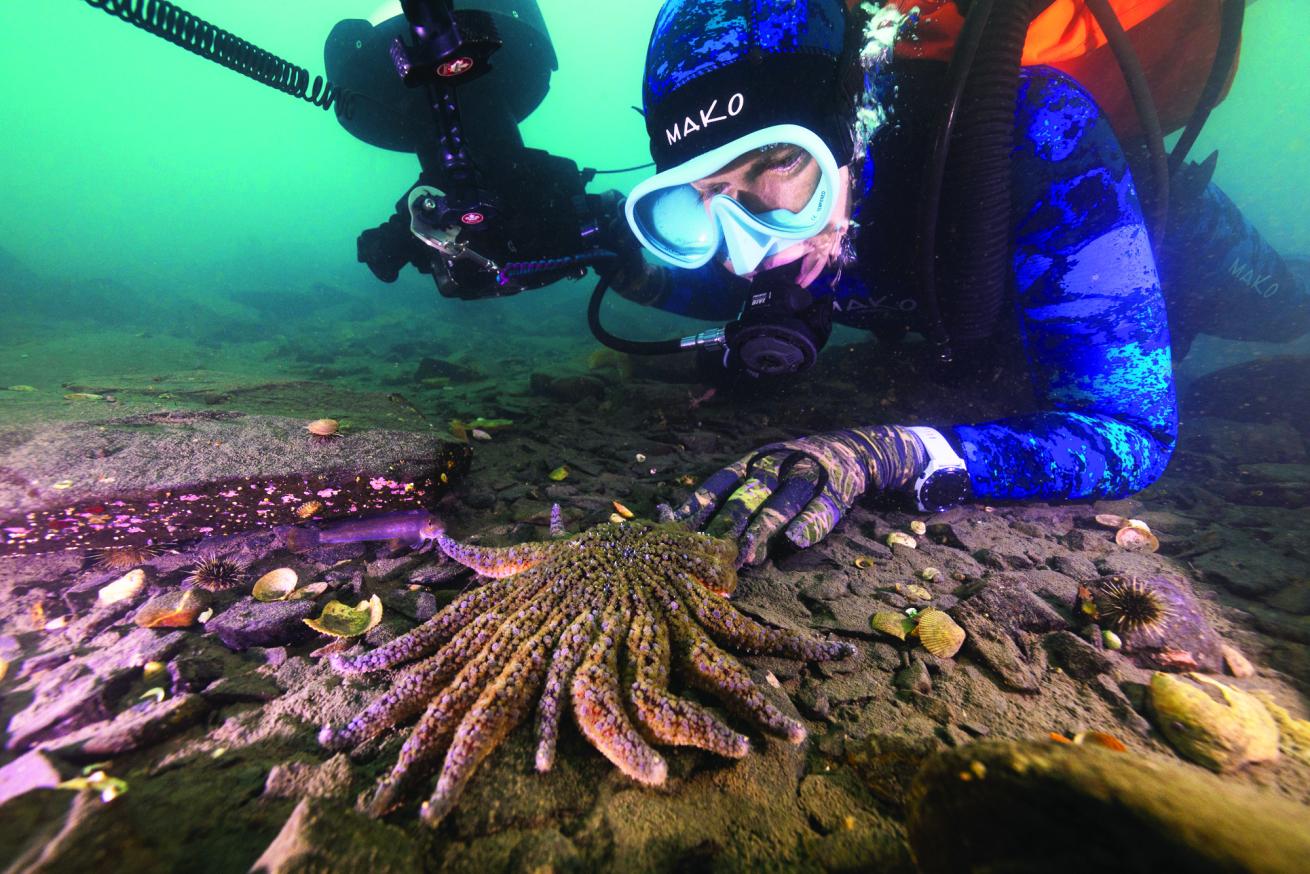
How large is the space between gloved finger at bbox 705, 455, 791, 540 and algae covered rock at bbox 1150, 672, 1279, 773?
154 cm

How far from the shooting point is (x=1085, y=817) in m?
0.73

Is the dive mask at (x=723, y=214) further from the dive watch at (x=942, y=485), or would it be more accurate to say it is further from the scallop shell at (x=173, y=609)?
the scallop shell at (x=173, y=609)

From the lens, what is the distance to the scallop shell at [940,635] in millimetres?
1755

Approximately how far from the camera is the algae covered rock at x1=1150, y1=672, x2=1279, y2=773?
1.33 meters

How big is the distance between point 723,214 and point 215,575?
3.74m

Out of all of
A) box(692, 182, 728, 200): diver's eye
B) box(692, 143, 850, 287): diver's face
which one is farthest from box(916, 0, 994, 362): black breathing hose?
box(692, 182, 728, 200): diver's eye

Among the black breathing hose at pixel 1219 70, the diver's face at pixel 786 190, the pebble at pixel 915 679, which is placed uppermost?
the black breathing hose at pixel 1219 70

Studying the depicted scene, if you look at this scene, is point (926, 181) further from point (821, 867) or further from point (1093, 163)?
point (821, 867)

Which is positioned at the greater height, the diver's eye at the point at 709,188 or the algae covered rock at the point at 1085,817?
the diver's eye at the point at 709,188

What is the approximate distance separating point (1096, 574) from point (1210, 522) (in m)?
1.78

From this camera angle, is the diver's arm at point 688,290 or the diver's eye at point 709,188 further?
the diver's arm at point 688,290

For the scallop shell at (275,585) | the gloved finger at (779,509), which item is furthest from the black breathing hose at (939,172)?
the scallop shell at (275,585)

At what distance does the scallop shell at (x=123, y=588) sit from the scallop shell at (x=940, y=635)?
332cm

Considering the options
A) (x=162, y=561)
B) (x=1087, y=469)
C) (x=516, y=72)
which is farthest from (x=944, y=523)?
(x=516, y=72)
